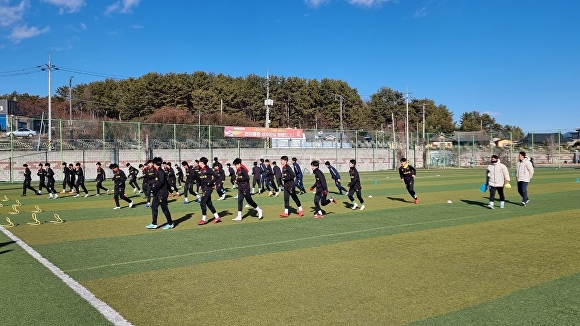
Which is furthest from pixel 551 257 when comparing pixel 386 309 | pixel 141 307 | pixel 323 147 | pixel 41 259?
pixel 323 147

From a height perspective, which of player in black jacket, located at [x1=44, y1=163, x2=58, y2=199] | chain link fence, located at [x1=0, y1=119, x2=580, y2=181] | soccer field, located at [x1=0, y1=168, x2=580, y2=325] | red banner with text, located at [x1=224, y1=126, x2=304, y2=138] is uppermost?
red banner with text, located at [x1=224, y1=126, x2=304, y2=138]

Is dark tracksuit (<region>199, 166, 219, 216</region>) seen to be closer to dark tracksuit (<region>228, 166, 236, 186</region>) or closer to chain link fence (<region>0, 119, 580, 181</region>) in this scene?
dark tracksuit (<region>228, 166, 236, 186</region>)

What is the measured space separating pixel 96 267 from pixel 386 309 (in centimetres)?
560

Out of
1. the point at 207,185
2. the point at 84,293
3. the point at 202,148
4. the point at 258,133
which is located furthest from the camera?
the point at 258,133

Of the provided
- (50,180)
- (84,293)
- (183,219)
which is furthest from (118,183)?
(84,293)

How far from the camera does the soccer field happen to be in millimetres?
5719

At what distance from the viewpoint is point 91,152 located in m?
36.1

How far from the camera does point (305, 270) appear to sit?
26.0ft

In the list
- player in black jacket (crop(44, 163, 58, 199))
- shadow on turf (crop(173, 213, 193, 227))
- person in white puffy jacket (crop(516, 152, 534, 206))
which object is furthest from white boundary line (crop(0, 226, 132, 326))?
person in white puffy jacket (crop(516, 152, 534, 206))

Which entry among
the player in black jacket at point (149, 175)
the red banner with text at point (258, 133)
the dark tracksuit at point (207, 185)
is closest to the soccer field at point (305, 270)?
the dark tracksuit at point (207, 185)

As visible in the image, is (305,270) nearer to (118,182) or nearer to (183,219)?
(183,219)

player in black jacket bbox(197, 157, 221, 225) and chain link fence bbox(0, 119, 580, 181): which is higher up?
chain link fence bbox(0, 119, 580, 181)

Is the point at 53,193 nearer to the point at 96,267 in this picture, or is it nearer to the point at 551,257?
the point at 96,267

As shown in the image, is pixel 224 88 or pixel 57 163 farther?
pixel 224 88
